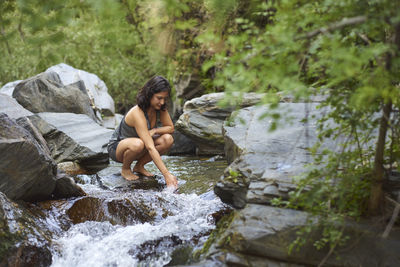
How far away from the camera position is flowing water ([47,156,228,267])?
3.36m

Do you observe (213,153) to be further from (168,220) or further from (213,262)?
(213,262)

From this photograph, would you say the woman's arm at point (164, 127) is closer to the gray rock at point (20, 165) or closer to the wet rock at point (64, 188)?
the wet rock at point (64, 188)

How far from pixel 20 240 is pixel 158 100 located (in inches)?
82.5

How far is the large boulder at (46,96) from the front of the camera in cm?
788

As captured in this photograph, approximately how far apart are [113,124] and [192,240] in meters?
7.70

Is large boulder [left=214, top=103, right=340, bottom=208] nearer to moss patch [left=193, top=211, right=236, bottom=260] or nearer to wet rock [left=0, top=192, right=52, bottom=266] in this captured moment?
moss patch [left=193, top=211, right=236, bottom=260]

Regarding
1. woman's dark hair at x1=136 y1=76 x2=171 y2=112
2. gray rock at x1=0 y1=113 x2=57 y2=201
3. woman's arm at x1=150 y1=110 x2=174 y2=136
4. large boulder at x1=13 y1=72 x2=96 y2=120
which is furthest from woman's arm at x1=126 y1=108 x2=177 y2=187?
large boulder at x1=13 y1=72 x2=96 y2=120

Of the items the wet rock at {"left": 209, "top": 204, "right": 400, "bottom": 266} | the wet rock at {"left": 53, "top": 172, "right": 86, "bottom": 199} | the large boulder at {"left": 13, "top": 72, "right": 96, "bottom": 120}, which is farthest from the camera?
the large boulder at {"left": 13, "top": 72, "right": 96, "bottom": 120}

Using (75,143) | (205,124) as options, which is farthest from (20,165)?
(205,124)

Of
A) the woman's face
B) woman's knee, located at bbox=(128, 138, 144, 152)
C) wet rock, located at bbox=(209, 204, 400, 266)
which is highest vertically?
the woman's face

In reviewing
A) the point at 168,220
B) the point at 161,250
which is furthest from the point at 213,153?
the point at 161,250

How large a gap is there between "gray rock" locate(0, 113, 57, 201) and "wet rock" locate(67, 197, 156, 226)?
1.42 ft

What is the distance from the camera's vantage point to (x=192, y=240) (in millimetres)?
3525

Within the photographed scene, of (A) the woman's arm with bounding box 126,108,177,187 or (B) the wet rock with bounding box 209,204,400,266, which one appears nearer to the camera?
(B) the wet rock with bounding box 209,204,400,266
